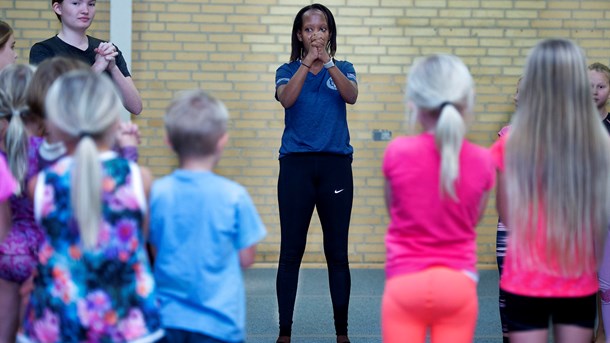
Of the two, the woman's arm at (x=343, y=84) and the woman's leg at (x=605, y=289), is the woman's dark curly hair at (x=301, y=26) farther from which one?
the woman's leg at (x=605, y=289)

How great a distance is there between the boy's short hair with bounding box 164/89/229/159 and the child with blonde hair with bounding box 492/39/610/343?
1118mm

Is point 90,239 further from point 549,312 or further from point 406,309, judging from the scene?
point 549,312

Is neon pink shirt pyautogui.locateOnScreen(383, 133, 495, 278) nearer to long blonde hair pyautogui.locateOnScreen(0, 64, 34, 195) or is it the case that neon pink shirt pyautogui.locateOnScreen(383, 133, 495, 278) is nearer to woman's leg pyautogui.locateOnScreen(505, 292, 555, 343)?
woman's leg pyautogui.locateOnScreen(505, 292, 555, 343)

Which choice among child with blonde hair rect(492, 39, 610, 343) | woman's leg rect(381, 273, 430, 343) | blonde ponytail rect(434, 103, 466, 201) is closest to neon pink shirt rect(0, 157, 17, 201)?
woman's leg rect(381, 273, 430, 343)

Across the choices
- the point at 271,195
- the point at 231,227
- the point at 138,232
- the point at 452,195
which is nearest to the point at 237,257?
the point at 231,227

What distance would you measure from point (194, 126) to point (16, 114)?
97cm

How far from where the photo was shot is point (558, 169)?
3.55m

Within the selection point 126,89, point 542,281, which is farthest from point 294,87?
point 542,281

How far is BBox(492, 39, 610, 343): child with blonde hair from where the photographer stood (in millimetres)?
3555

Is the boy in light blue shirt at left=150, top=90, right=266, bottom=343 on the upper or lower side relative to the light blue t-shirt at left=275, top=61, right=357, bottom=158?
lower

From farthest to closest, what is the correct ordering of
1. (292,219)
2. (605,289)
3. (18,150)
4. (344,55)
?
(344,55) → (292,219) → (605,289) → (18,150)

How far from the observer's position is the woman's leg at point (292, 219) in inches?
214

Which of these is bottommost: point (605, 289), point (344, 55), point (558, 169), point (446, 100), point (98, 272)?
point (605, 289)

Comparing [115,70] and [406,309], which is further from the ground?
[115,70]
